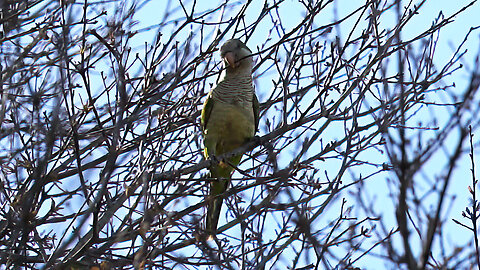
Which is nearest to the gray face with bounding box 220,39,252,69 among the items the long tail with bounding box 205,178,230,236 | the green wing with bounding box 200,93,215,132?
the green wing with bounding box 200,93,215,132

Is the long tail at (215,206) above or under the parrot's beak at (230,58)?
under

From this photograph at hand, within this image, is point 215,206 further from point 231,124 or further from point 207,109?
point 207,109

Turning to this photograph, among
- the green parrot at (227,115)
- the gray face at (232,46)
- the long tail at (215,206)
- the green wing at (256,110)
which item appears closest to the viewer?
the long tail at (215,206)

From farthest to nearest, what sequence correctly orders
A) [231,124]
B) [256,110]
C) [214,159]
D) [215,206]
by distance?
[256,110] → [231,124] → [215,206] → [214,159]

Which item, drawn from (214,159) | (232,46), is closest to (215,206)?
(214,159)

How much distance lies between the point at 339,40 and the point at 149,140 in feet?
5.91

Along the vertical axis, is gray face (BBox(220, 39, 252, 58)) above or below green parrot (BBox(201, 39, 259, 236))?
above

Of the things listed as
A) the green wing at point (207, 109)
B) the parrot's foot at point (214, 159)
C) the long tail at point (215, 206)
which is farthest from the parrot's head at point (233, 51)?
the long tail at point (215, 206)

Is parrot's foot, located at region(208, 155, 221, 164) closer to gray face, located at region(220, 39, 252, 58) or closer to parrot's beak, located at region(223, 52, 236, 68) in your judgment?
parrot's beak, located at region(223, 52, 236, 68)

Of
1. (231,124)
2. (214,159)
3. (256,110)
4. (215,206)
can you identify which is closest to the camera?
(214,159)

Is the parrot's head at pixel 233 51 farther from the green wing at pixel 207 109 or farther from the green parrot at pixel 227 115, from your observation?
the green wing at pixel 207 109

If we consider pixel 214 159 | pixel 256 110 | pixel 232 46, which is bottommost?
pixel 214 159

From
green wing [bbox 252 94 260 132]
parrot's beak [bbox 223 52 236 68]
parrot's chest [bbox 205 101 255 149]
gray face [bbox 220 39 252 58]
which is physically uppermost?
gray face [bbox 220 39 252 58]

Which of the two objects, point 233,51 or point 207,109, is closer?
point 233,51
